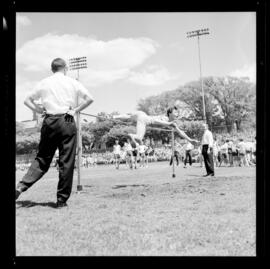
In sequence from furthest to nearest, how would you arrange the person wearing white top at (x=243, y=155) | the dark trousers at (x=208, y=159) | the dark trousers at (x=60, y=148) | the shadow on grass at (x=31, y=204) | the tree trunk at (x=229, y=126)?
the tree trunk at (x=229, y=126) < the person wearing white top at (x=243, y=155) < the dark trousers at (x=208, y=159) < the shadow on grass at (x=31, y=204) < the dark trousers at (x=60, y=148)

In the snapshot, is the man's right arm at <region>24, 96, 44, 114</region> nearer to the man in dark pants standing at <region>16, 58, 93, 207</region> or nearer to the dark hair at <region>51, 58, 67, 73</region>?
the man in dark pants standing at <region>16, 58, 93, 207</region>

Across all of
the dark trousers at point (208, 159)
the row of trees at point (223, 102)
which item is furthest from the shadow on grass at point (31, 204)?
the row of trees at point (223, 102)

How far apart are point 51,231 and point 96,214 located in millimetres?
806

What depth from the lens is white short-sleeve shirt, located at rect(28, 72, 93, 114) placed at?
4355 millimetres

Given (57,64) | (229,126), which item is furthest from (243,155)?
(229,126)

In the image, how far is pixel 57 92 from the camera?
4.37 m

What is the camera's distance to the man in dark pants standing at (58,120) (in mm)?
4324

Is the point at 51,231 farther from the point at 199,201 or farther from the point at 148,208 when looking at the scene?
the point at 199,201

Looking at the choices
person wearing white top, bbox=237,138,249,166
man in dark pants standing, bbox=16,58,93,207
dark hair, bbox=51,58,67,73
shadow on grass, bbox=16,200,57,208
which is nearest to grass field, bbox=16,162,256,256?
shadow on grass, bbox=16,200,57,208

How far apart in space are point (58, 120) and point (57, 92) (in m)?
0.32

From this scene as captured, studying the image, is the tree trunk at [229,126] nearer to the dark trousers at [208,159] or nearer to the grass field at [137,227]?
the dark trousers at [208,159]

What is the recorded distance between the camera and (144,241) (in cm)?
306
